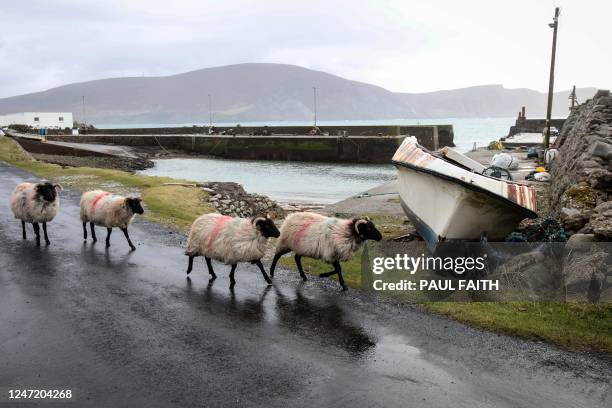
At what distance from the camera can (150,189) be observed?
1001 inches

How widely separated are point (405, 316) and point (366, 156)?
56389mm

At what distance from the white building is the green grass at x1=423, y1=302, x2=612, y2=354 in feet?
428

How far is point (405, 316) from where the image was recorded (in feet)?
31.6

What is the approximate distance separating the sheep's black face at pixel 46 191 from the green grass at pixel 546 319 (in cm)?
1039

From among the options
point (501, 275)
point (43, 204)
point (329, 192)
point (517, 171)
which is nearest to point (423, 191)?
point (501, 275)

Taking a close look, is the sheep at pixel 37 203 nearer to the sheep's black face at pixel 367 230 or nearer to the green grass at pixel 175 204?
the green grass at pixel 175 204

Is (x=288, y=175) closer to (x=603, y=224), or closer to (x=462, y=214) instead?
(x=462, y=214)

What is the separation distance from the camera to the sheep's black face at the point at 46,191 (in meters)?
14.0

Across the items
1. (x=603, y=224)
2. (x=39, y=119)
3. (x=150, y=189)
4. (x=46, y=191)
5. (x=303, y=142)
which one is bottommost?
(x=150, y=189)

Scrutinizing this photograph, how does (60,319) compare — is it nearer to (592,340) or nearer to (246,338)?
(246,338)

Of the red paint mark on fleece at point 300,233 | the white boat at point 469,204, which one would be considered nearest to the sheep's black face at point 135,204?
the red paint mark on fleece at point 300,233

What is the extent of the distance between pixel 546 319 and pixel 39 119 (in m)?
138

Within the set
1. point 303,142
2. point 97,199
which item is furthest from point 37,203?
point 303,142

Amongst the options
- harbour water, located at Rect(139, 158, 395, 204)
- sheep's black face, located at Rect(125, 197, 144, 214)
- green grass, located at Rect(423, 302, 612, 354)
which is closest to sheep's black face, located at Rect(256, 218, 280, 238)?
green grass, located at Rect(423, 302, 612, 354)
